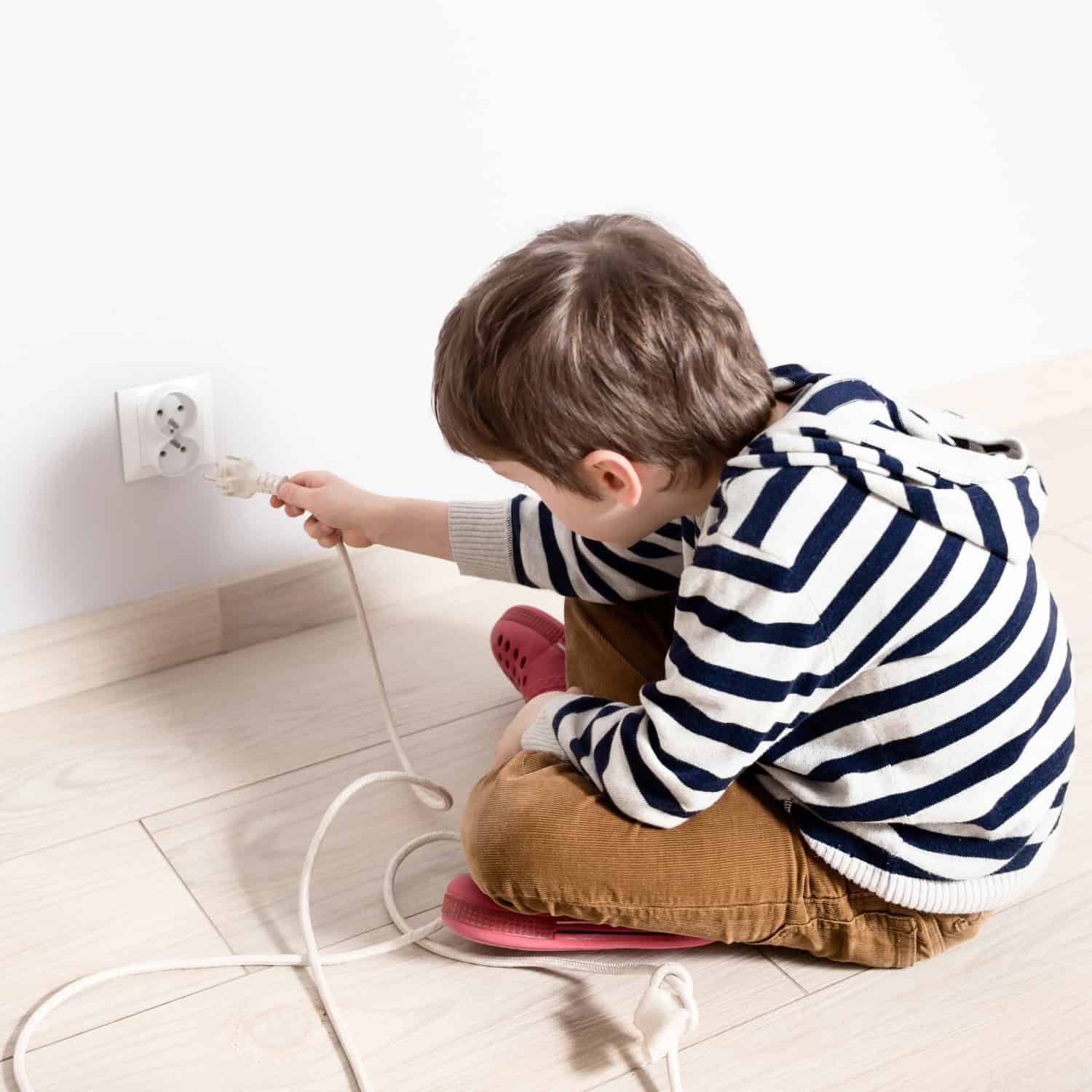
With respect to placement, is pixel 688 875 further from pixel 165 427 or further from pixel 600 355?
pixel 165 427

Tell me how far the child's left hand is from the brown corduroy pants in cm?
6

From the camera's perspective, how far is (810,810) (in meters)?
0.92

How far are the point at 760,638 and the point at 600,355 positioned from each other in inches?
7.0

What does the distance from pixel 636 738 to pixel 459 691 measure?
38 centimetres

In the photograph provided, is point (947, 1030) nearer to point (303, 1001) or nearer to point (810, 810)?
point (810, 810)

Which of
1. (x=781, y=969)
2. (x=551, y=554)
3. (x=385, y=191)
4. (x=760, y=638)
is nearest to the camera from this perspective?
(x=760, y=638)

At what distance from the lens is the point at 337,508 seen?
1104 millimetres

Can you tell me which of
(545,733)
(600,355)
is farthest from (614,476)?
(545,733)

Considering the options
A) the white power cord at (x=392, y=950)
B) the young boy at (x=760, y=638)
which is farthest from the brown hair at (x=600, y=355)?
the white power cord at (x=392, y=950)

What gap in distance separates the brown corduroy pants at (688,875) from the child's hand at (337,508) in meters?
0.25

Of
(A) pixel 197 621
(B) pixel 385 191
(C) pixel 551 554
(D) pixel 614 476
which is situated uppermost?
(B) pixel 385 191

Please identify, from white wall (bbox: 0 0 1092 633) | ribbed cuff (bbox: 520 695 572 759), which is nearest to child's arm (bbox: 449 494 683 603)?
ribbed cuff (bbox: 520 695 572 759)

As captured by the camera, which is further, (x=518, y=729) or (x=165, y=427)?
(x=165, y=427)

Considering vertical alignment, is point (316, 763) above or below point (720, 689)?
below
